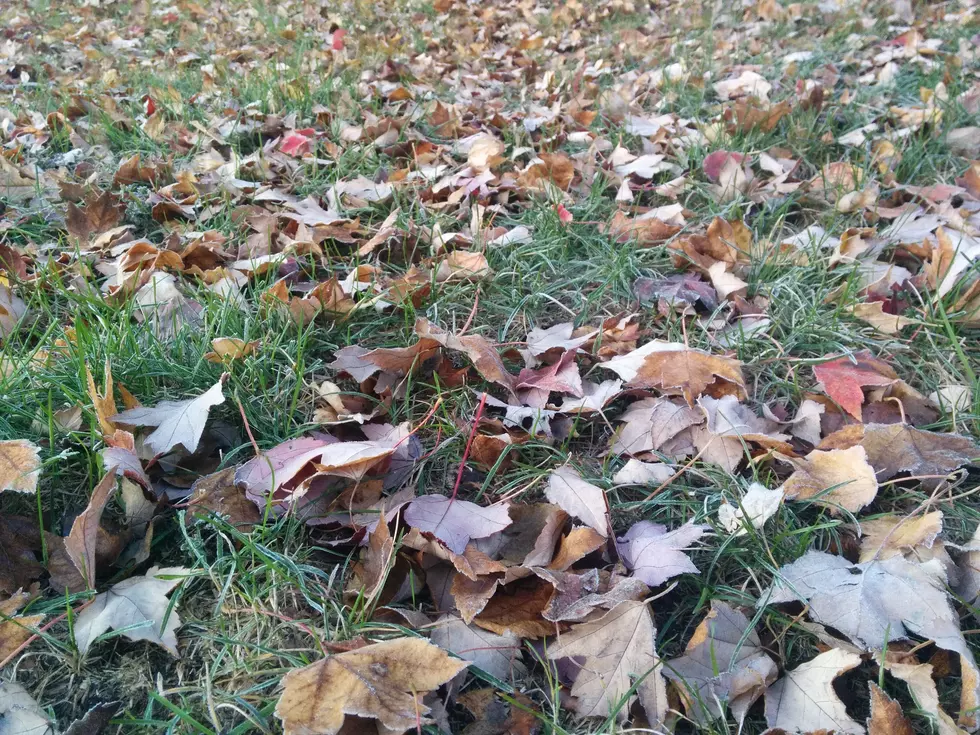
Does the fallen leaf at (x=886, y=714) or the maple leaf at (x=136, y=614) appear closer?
the fallen leaf at (x=886, y=714)

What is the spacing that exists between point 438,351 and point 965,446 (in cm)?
104

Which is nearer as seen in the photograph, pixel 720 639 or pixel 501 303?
pixel 720 639

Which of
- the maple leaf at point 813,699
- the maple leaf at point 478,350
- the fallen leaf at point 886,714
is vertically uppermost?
the maple leaf at point 478,350

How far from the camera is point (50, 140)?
2.58 metres

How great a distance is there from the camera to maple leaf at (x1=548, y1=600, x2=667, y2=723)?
91 cm

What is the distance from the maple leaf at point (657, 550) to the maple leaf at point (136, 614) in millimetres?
713

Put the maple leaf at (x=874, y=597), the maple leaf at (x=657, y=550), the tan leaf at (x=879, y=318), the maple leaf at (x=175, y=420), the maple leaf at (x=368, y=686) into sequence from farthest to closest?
the tan leaf at (x=879, y=318)
the maple leaf at (x=175, y=420)
the maple leaf at (x=657, y=550)
the maple leaf at (x=874, y=597)
the maple leaf at (x=368, y=686)

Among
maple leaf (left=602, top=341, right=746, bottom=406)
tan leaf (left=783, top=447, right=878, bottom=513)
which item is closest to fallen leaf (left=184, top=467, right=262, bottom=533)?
maple leaf (left=602, top=341, right=746, bottom=406)

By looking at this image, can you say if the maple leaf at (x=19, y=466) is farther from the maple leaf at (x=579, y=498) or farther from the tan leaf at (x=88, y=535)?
the maple leaf at (x=579, y=498)

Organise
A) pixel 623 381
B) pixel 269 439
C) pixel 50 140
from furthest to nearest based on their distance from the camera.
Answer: pixel 50 140, pixel 623 381, pixel 269 439

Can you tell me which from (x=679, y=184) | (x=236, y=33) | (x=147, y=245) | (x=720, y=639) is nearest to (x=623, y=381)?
(x=720, y=639)

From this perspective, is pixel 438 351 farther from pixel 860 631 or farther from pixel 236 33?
pixel 236 33

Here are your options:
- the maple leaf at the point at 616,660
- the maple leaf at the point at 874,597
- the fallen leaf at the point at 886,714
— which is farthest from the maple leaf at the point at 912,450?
the maple leaf at the point at 616,660

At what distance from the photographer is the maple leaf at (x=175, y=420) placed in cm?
116
